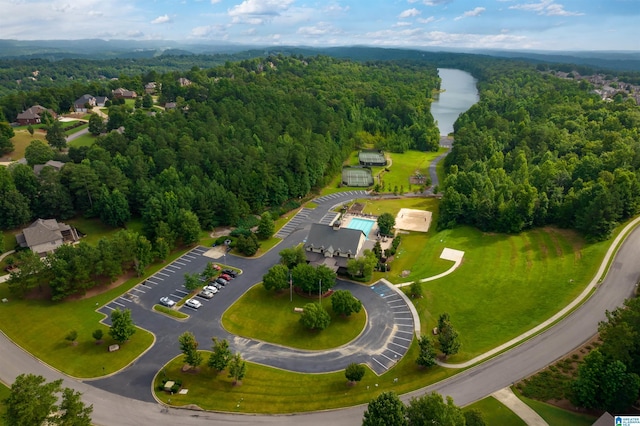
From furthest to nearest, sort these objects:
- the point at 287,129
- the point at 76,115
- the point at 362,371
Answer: the point at 76,115 < the point at 287,129 < the point at 362,371

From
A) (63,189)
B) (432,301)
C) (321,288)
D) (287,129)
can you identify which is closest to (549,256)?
(432,301)

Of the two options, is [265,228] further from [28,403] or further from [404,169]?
[404,169]

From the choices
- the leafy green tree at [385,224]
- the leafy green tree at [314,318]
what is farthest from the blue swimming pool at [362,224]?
the leafy green tree at [314,318]

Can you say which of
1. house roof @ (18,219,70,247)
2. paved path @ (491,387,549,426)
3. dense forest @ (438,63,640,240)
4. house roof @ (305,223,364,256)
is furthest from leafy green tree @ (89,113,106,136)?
paved path @ (491,387,549,426)

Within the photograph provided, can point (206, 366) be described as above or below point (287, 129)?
below

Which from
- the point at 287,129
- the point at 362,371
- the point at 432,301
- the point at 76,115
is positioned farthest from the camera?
the point at 76,115

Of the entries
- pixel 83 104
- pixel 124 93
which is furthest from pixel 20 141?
pixel 124 93

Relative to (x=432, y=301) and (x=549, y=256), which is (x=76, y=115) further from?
(x=549, y=256)
